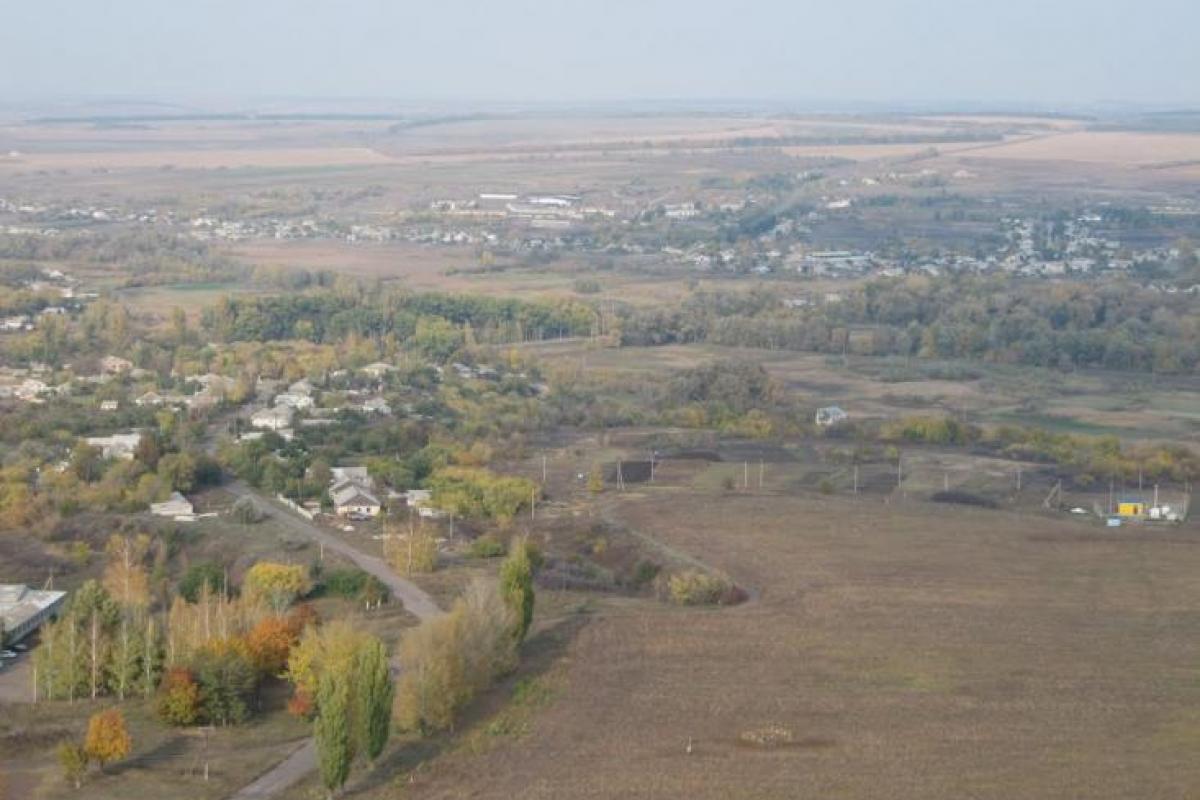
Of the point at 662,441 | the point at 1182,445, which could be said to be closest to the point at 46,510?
the point at 662,441

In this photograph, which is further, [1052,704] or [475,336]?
[475,336]

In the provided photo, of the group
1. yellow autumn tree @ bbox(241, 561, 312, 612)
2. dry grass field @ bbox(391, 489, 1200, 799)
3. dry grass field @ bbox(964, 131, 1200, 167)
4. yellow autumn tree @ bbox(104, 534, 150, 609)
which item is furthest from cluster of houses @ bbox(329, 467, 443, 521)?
dry grass field @ bbox(964, 131, 1200, 167)

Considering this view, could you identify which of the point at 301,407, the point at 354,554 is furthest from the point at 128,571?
the point at 301,407

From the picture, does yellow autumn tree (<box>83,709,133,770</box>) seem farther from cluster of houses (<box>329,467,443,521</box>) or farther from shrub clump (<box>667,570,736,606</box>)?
cluster of houses (<box>329,467,443,521</box>)

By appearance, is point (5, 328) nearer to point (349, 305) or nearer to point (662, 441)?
point (349, 305)

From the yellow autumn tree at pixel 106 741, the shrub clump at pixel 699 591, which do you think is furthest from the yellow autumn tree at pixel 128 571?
the shrub clump at pixel 699 591
